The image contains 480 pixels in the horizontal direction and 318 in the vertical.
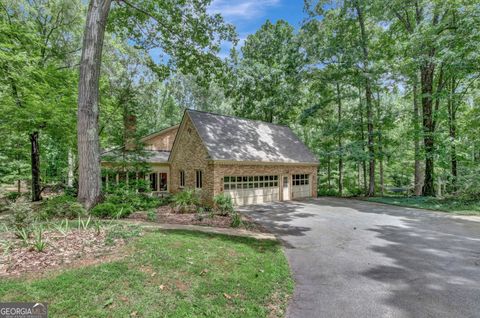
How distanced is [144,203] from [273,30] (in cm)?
2180

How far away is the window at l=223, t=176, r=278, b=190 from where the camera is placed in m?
13.2

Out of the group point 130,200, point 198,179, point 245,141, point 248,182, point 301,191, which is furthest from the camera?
point 301,191

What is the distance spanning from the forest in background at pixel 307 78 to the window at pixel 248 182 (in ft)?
18.3

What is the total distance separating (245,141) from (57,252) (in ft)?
38.7

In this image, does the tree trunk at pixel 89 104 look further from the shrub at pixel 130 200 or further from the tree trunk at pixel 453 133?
the tree trunk at pixel 453 133

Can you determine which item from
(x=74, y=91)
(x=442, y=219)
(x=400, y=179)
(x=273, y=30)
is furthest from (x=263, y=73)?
(x=400, y=179)

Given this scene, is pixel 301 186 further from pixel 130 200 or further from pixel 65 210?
pixel 65 210

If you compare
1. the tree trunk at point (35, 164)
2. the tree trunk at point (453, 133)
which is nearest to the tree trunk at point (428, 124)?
the tree trunk at point (453, 133)

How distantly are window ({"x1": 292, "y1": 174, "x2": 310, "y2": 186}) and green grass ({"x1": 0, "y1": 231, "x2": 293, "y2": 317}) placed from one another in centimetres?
1165

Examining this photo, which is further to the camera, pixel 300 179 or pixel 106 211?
pixel 300 179

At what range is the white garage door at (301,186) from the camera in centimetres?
1636

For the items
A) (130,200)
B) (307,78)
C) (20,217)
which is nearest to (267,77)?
(307,78)

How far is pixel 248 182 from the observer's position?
1396 cm

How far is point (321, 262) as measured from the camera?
5363 millimetres
